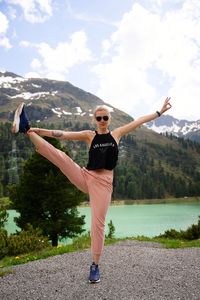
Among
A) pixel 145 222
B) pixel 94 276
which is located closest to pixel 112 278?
pixel 94 276

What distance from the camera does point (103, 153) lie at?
7594 millimetres

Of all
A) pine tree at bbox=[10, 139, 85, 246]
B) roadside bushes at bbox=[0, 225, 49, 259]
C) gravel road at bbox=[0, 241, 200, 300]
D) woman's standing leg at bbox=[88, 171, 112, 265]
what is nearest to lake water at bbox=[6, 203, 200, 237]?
pine tree at bbox=[10, 139, 85, 246]

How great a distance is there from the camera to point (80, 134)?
7.92 meters

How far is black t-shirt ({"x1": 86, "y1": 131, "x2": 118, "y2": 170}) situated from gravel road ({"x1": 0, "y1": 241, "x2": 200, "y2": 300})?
89.6 inches

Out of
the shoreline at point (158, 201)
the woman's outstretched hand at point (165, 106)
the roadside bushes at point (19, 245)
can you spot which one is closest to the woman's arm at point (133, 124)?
the woman's outstretched hand at point (165, 106)

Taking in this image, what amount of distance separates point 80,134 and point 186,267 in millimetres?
4122

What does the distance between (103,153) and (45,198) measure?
25.7m

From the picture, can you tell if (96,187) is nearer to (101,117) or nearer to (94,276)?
(101,117)

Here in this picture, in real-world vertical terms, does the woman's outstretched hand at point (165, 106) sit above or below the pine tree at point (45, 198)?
above

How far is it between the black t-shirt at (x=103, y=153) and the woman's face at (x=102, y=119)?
8.4 inches

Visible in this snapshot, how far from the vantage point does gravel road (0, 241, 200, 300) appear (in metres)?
7.08

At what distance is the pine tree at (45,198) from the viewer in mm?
32500

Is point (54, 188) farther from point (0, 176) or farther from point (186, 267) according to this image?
point (0, 176)

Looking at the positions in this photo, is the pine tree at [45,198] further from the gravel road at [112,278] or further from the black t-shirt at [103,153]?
the black t-shirt at [103,153]
